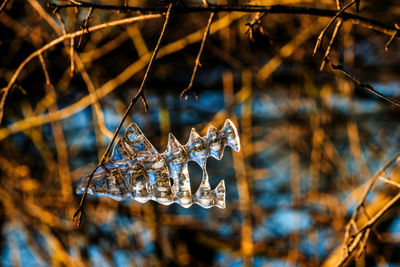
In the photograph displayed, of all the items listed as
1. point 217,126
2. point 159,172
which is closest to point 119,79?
point 217,126

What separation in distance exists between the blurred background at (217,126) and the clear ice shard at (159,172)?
1.40 metres

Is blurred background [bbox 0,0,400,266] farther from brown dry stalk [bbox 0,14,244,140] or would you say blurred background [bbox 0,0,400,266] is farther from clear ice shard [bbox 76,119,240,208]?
clear ice shard [bbox 76,119,240,208]

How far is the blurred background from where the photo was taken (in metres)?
2.49

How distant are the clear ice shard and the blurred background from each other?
140cm

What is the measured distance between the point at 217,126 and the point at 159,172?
1.73 m

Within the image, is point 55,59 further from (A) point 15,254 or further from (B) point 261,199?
(B) point 261,199

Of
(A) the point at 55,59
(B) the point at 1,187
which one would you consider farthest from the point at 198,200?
(A) the point at 55,59

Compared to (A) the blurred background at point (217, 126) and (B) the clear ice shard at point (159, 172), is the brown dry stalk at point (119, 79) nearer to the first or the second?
(A) the blurred background at point (217, 126)

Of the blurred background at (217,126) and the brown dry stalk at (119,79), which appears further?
the blurred background at (217,126)

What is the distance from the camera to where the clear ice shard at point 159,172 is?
0.85m

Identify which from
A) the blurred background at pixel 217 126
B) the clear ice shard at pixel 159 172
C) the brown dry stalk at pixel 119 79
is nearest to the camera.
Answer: the clear ice shard at pixel 159 172

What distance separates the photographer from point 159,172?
2.87 feet

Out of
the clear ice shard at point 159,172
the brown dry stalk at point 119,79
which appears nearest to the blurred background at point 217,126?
the brown dry stalk at point 119,79

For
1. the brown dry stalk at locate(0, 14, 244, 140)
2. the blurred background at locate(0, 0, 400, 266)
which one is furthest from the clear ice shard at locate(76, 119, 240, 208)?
the blurred background at locate(0, 0, 400, 266)
